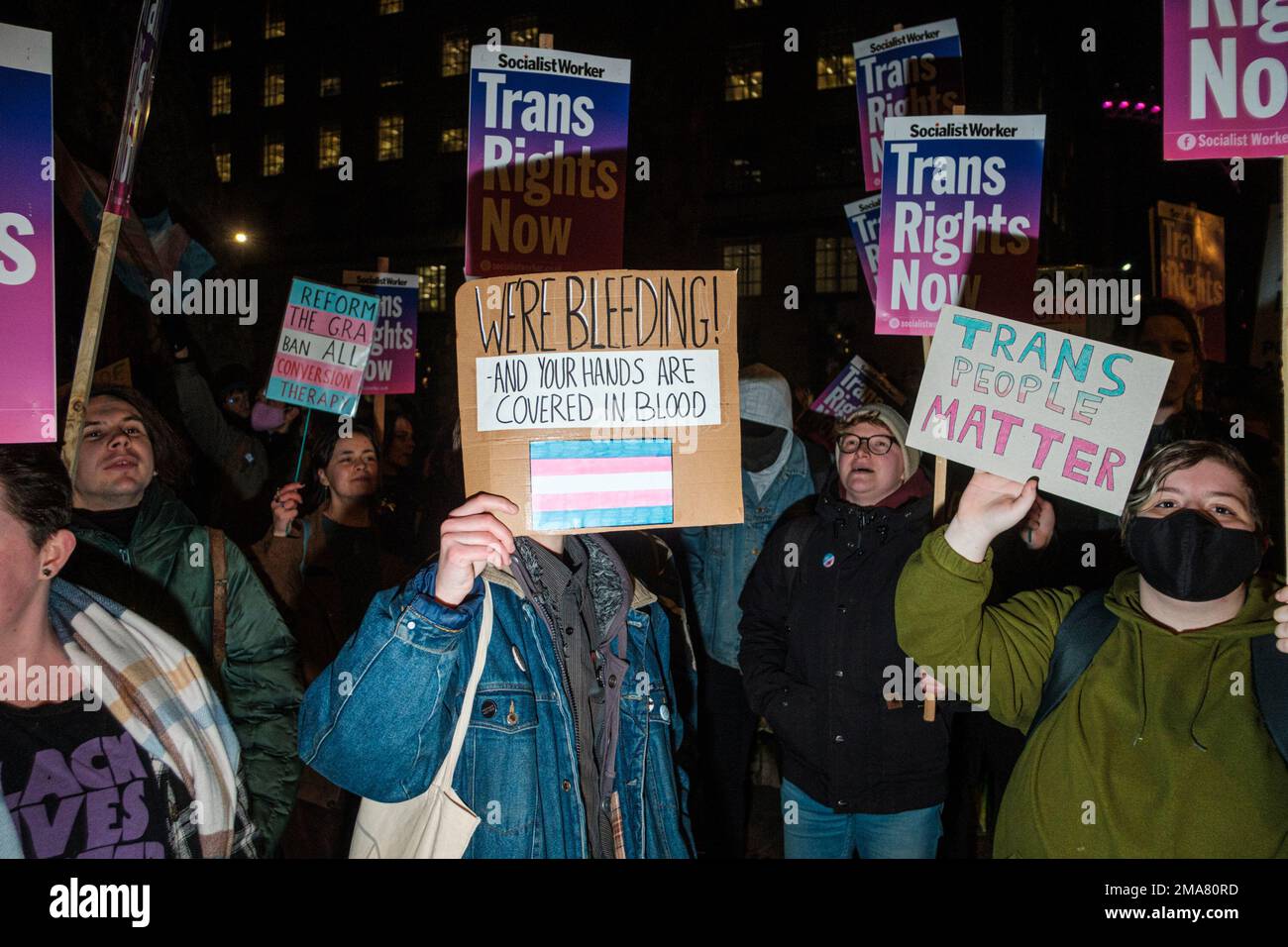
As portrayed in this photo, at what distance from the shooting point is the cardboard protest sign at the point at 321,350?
19.9ft

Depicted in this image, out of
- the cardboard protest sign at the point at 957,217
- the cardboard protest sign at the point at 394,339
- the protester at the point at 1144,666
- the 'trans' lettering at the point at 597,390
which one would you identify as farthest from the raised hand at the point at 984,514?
the cardboard protest sign at the point at 394,339

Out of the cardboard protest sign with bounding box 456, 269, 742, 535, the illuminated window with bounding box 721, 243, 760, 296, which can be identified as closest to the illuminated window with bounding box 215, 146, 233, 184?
the illuminated window with bounding box 721, 243, 760, 296

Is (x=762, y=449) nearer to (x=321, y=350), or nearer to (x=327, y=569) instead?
(x=327, y=569)

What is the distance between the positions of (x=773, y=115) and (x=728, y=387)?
3319cm

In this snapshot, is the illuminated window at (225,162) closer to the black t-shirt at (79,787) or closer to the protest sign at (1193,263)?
the protest sign at (1193,263)

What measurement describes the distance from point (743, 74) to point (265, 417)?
31709 mm

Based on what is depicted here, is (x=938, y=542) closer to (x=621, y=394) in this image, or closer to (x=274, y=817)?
(x=621, y=394)

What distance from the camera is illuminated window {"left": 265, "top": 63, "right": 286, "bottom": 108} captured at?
148 ft

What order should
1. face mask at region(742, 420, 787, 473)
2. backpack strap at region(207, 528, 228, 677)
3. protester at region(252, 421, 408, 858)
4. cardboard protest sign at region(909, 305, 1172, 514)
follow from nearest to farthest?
cardboard protest sign at region(909, 305, 1172, 514) < backpack strap at region(207, 528, 228, 677) < protester at region(252, 421, 408, 858) < face mask at region(742, 420, 787, 473)

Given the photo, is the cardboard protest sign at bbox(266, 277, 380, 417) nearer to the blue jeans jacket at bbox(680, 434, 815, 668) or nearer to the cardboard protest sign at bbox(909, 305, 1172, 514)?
the blue jeans jacket at bbox(680, 434, 815, 668)

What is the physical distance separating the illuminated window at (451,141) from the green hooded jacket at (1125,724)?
40038mm

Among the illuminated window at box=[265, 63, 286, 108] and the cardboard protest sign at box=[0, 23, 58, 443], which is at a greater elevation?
the illuminated window at box=[265, 63, 286, 108]

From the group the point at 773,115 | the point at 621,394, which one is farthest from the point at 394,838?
the point at 773,115

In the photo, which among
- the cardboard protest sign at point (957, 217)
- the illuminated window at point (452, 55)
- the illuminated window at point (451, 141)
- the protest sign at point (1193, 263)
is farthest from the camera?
the illuminated window at point (452, 55)
